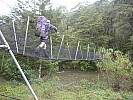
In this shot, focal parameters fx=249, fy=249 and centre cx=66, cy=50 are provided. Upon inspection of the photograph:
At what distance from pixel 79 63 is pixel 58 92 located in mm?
6585

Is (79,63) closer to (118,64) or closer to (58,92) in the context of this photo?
(118,64)

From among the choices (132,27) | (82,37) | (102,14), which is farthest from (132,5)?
(82,37)

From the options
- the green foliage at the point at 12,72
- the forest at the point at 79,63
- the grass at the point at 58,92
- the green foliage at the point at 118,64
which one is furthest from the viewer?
the green foliage at the point at 12,72

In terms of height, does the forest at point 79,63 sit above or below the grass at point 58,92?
above

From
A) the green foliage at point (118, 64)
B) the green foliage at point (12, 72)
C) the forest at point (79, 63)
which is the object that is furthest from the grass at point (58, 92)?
the green foliage at point (118, 64)

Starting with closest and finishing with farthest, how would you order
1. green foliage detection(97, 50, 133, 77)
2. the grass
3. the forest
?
the grass, the forest, green foliage detection(97, 50, 133, 77)

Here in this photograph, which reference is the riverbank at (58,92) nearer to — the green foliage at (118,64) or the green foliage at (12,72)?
the green foliage at (12,72)

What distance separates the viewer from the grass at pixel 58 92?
654 cm

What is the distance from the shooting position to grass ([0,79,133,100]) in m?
6.54

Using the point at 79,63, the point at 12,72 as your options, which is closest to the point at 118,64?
the point at 12,72

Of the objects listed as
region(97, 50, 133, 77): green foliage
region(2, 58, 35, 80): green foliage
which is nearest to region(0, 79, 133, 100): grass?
region(2, 58, 35, 80): green foliage

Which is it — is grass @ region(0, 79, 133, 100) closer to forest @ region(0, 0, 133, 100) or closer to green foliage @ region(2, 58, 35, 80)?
forest @ region(0, 0, 133, 100)

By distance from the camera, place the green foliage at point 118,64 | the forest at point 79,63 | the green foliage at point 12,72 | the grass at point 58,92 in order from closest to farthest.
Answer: the grass at point 58,92
the forest at point 79,63
the green foliage at point 118,64
the green foliage at point 12,72

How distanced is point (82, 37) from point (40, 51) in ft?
31.3
